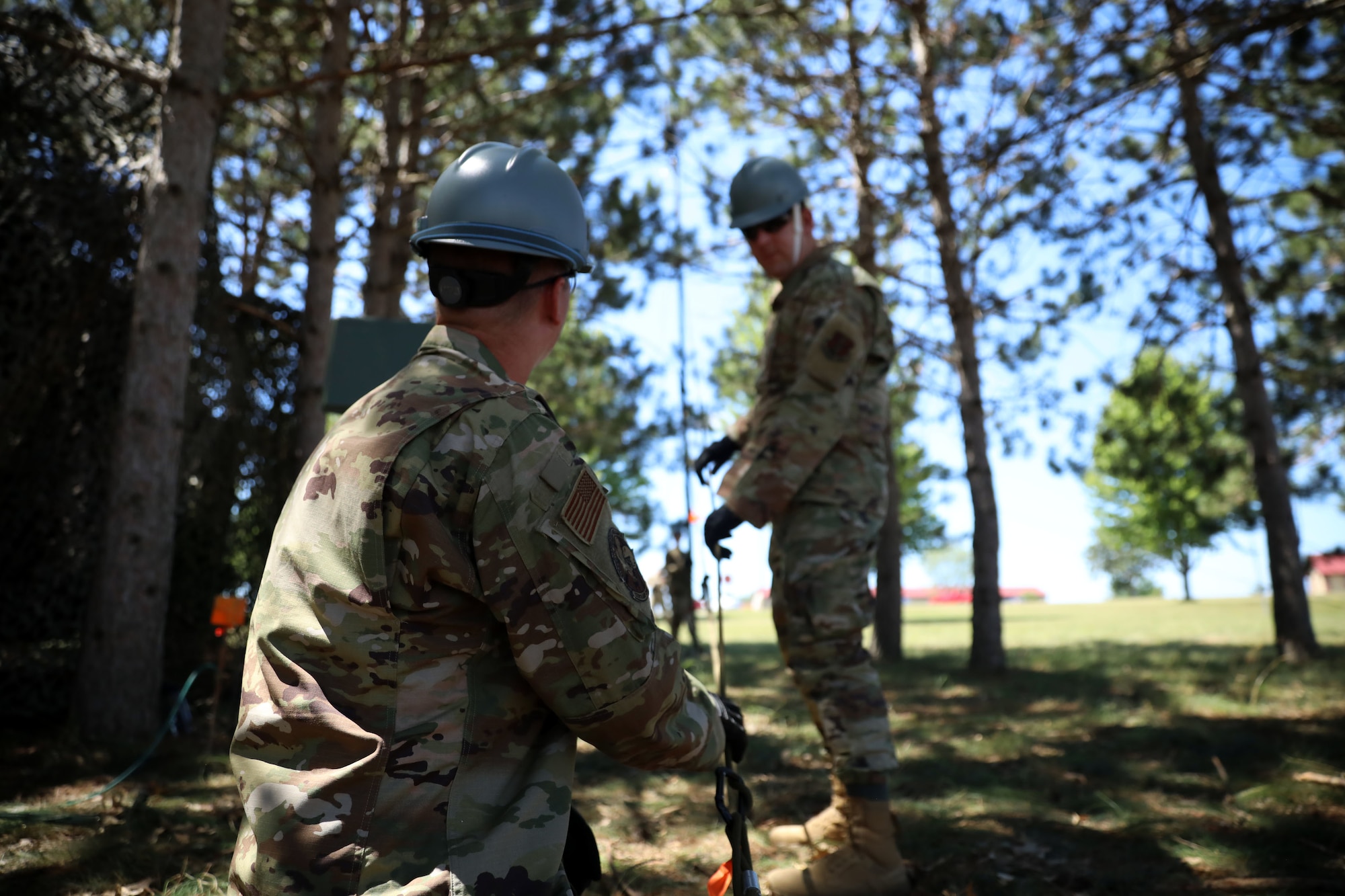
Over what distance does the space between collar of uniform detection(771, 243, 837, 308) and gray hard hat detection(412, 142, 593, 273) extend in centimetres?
160

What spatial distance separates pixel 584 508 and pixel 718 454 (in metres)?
2.04

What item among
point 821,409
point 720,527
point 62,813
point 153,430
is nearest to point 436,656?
point 720,527

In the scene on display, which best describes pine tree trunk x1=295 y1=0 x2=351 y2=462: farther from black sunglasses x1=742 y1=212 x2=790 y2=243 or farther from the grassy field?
black sunglasses x1=742 y1=212 x2=790 y2=243

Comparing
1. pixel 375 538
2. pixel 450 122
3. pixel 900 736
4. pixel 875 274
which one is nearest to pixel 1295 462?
pixel 875 274

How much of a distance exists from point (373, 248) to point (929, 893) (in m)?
6.51

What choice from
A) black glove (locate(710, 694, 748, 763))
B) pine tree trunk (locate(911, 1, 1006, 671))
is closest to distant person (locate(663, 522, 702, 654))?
pine tree trunk (locate(911, 1, 1006, 671))

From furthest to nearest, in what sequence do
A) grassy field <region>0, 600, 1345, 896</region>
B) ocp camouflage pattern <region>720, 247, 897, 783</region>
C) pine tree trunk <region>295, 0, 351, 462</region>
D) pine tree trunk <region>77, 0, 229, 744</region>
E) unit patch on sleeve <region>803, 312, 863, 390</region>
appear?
pine tree trunk <region>295, 0, 351, 462</region>, pine tree trunk <region>77, 0, 229, 744</region>, unit patch on sleeve <region>803, 312, 863, 390</region>, ocp camouflage pattern <region>720, 247, 897, 783</region>, grassy field <region>0, 600, 1345, 896</region>

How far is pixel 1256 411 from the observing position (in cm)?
812

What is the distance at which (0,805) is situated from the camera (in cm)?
329

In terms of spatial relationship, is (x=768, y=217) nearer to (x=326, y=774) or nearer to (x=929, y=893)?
(x=929, y=893)

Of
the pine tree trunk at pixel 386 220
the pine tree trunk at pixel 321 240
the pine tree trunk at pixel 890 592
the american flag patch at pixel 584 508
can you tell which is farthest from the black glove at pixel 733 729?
the pine tree trunk at pixel 890 592

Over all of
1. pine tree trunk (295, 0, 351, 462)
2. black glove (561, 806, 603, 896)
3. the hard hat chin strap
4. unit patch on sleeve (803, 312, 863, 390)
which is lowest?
black glove (561, 806, 603, 896)

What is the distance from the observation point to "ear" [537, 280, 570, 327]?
66.1 inches

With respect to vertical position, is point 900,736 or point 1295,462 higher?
point 1295,462
